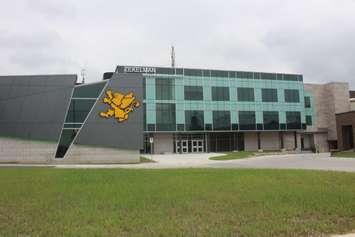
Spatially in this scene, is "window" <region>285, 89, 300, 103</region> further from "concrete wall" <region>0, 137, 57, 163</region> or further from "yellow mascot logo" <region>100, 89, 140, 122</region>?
"concrete wall" <region>0, 137, 57, 163</region>

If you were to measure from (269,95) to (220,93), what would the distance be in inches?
362

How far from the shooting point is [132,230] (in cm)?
937

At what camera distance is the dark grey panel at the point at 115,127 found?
48312 mm

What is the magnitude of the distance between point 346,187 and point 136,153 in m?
34.1

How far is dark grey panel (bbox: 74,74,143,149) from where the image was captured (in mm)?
48312

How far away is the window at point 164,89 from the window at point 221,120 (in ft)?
25.8

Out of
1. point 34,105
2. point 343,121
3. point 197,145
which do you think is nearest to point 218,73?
point 197,145

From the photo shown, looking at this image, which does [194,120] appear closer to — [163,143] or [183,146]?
[183,146]

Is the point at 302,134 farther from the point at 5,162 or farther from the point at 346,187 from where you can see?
the point at 346,187

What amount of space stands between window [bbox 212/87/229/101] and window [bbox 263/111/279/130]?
24.7 ft

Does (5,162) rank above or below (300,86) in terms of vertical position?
below

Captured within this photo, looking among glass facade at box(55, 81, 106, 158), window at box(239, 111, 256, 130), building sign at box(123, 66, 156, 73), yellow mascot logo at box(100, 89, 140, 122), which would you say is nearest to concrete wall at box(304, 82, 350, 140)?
window at box(239, 111, 256, 130)

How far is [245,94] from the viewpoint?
79.5 m

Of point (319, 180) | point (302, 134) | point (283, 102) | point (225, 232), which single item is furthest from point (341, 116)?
point (225, 232)
